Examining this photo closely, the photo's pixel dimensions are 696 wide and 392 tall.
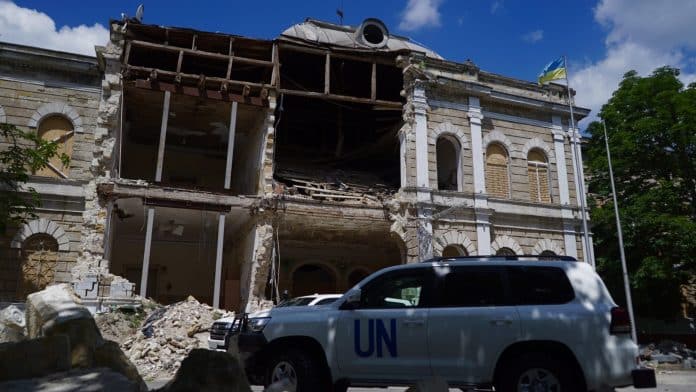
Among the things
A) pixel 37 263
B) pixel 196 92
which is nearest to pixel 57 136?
pixel 37 263

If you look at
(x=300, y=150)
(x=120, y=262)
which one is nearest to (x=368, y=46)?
(x=300, y=150)

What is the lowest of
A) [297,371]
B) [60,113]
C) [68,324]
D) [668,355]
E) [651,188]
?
[668,355]

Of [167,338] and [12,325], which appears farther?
[167,338]

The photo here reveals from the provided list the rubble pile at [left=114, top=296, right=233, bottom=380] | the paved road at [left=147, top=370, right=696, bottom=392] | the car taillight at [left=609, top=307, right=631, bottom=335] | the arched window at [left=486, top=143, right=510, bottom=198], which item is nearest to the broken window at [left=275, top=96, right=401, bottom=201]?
the arched window at [left=486, top=143, right=510, bottom=198]

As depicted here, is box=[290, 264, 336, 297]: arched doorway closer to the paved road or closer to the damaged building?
the damaged building

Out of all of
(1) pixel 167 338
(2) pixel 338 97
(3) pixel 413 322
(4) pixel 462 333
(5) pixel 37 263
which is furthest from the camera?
(2) pixel 338 97

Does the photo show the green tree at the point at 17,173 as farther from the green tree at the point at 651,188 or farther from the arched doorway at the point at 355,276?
Result: the green tree at the point at 651,188

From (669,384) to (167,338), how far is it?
11.6m

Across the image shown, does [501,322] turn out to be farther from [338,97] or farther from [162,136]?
[338,97]

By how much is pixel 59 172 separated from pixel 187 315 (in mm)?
6524

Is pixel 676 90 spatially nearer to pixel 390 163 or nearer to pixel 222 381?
pixel 390 163

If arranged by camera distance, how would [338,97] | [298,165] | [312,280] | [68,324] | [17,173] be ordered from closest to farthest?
[68,324] → [17,173] → [338,97] → [298,165] → [312,280]

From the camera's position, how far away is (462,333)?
582 centimetres

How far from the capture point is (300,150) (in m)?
22.4
